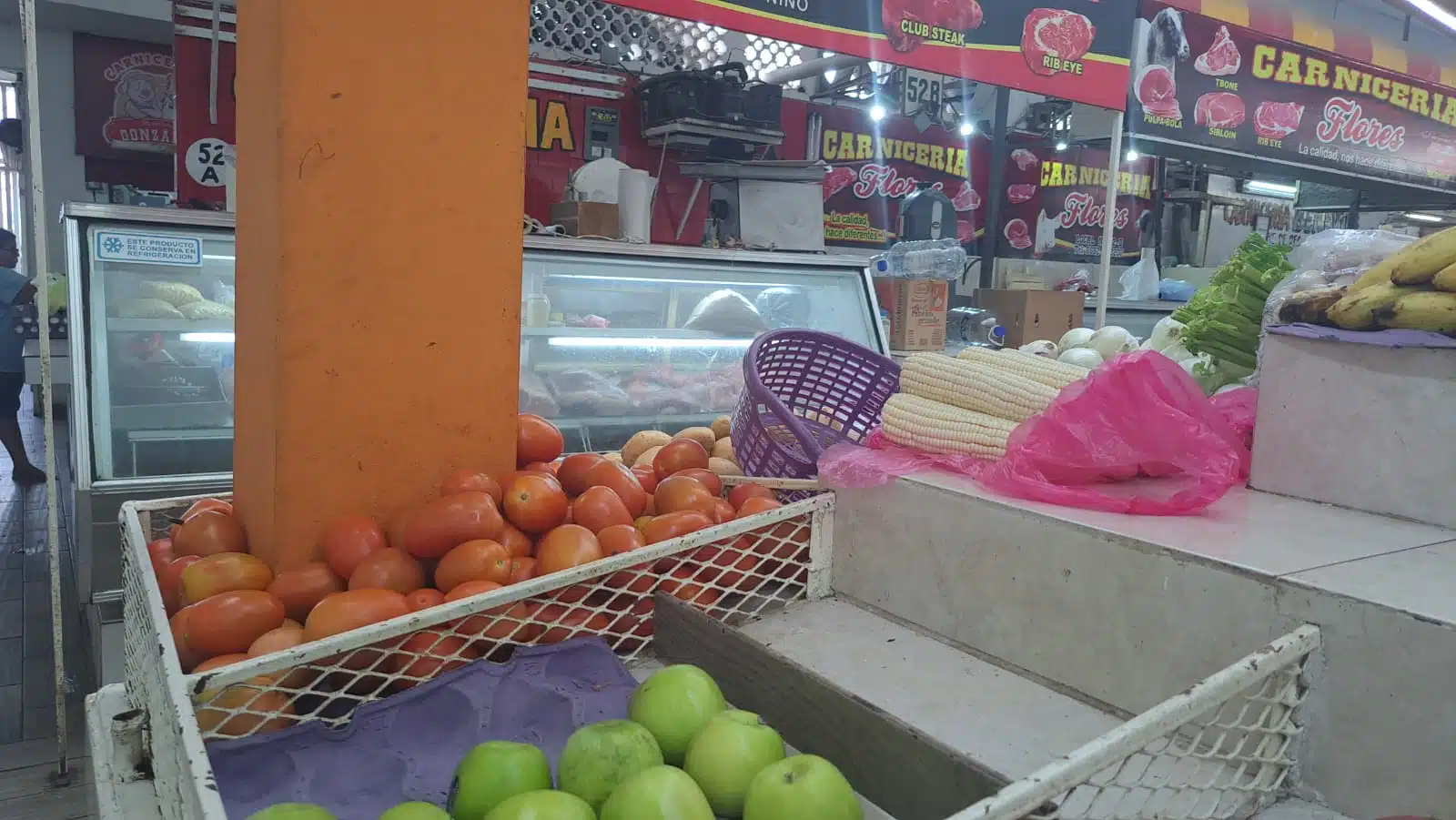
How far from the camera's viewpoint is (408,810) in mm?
1086

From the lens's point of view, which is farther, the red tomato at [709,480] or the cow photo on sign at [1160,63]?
the cow photo on sign at [1160,63]

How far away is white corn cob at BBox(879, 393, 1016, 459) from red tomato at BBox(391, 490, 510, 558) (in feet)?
2.96

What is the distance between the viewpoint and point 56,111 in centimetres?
940

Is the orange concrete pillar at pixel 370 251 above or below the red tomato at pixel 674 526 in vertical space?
above

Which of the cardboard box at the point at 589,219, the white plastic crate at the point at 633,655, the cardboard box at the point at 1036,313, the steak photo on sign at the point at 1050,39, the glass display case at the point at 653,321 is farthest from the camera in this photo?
the cardboard box at the point at 1036,313

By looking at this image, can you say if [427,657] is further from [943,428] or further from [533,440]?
[943,428]

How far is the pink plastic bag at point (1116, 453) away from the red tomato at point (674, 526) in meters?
0.33

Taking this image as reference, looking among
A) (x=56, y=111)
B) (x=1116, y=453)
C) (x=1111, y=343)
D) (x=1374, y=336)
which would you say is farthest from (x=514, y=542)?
(x=56, y=111)

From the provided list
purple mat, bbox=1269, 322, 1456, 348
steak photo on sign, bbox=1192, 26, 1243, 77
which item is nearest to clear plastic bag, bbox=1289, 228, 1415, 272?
purple mat, bbox=1269, 322, 1456, 348

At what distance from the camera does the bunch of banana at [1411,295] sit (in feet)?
5.39

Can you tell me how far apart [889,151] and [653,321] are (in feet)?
25.5

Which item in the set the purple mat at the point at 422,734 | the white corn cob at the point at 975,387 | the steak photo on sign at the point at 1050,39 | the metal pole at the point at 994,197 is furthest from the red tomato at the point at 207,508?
the metal pole at the point at 994,197

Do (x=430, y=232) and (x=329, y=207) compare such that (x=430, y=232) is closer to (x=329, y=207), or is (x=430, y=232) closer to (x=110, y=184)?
(x=329, y=207)

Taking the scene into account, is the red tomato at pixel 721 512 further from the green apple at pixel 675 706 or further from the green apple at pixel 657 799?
the green apple at pixel 657 799
